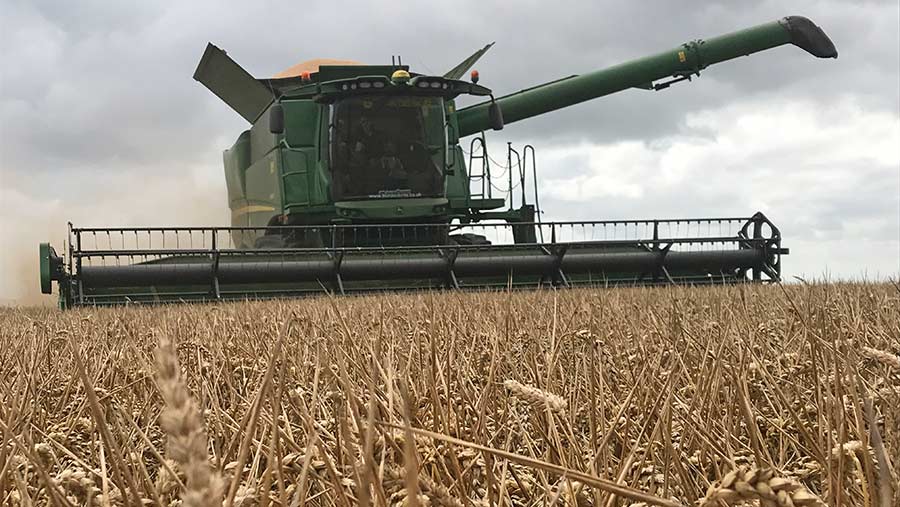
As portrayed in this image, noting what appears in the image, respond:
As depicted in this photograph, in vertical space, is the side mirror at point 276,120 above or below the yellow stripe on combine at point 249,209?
above

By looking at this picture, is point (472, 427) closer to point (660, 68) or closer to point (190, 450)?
point (190, 450)

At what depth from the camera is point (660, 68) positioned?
1286 cm

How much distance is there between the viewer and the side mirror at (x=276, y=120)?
9258 millimetres

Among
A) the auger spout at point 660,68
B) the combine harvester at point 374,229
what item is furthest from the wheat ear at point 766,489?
the auger spout at point 660,68

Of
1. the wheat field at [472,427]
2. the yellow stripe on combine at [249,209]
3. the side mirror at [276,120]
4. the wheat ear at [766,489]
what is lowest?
the wheat field at [472,427]

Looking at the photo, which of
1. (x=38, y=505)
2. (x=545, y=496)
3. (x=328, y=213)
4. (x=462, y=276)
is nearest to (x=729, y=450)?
(x=545, y=496)

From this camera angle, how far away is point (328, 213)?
10.2m

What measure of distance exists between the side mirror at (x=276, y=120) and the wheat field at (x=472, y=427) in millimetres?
6690

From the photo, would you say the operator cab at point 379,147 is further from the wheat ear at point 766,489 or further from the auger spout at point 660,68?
the wheat ear at point 766,489

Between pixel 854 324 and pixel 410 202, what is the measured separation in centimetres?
741

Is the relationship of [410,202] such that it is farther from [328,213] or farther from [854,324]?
[854,324]

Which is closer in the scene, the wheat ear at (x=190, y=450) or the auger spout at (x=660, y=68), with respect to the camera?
the wheat ear at (x=190, y=450)

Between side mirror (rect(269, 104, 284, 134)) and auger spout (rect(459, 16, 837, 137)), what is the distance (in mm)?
4125

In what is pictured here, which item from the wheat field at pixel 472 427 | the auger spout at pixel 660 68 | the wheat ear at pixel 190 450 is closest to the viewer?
the wheat ear at pixel 190 450
